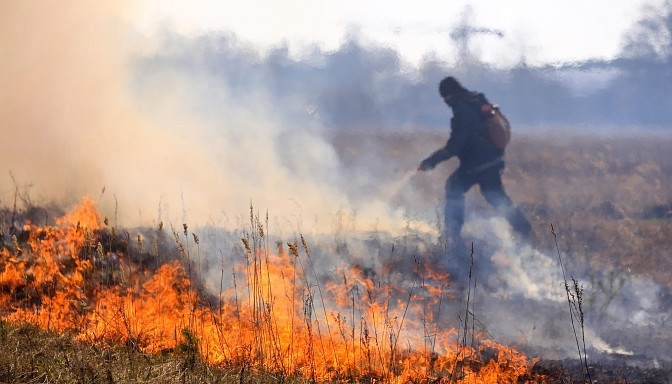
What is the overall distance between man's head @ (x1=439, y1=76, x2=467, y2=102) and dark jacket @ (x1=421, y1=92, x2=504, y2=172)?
70 mm

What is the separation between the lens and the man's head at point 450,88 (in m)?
8.10

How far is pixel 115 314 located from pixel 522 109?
37.3 feet

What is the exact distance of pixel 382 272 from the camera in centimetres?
743

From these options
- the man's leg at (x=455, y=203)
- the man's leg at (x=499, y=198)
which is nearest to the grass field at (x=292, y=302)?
the man's leg at (x=455, y=203)

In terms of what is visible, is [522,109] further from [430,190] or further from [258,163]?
[258,163]

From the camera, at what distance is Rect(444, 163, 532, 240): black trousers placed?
8.30 m

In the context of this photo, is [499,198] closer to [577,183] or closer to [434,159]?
[434,159]

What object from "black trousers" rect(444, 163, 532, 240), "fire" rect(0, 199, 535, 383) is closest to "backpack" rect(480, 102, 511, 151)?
"black trousers" rect(444, 163, 532, 240)

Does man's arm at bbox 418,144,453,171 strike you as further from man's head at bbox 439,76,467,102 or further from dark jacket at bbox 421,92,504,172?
man's head at bbox 439,76,467,102

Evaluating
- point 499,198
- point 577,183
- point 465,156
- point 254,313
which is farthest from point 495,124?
point 577,183

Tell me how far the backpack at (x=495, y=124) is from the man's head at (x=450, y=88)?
1.24ft

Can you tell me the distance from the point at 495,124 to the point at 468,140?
1.47 ft

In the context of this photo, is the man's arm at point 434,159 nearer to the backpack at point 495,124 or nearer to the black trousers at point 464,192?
the black trousers at point 464,192

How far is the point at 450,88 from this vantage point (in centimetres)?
812
